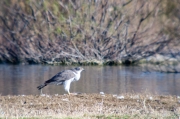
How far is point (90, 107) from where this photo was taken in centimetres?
1088

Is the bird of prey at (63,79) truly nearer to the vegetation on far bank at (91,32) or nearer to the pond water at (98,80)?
the pond water at (98,80)

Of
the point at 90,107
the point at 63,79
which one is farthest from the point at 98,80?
the point at 90,107

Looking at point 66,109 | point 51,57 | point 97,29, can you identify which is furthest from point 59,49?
point 66,109

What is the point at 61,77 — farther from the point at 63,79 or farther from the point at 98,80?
the point at 98,80

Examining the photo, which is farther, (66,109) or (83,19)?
(83,19)

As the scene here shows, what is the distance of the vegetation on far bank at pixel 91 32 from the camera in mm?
26594

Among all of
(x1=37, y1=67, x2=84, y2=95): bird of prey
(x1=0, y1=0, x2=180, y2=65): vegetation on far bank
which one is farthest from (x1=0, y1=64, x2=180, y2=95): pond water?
(x1=0, y1=0, x2=180, y2=65): vegetation on far bank

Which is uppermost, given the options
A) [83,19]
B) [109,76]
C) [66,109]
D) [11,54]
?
[83,19]

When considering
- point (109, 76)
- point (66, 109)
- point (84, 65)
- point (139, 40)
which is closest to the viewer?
point (66, 109)

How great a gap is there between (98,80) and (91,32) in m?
8.34

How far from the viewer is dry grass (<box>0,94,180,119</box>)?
9.40 metres

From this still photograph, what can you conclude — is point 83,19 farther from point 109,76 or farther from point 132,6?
point 109,76

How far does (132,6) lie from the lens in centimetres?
2794

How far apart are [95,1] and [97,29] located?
1.61m
